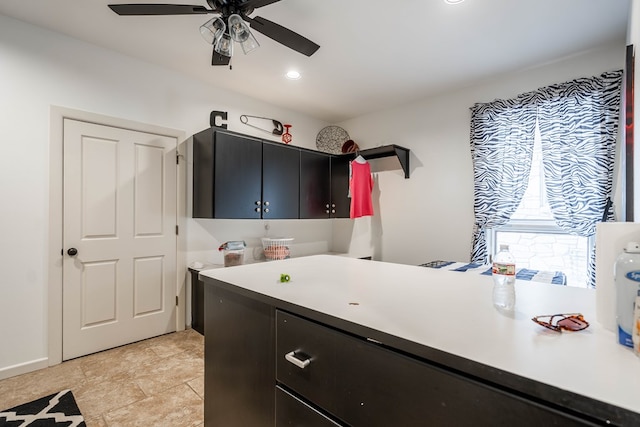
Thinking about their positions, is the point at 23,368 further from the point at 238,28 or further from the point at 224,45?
the point at 238,28

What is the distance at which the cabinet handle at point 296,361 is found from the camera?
94 cm

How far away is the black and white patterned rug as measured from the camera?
1777 millimetres

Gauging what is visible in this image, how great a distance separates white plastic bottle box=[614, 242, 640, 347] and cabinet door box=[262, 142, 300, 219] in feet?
9.93

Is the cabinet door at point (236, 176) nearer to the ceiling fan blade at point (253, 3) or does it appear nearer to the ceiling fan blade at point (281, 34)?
the ceiling fan blade at point (281, 34)

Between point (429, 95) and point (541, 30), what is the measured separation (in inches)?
53.5

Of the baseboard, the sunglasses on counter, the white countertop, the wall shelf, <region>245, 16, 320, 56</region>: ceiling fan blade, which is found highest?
<region>245, 16, 320, 56</region>: ceiling fan blade

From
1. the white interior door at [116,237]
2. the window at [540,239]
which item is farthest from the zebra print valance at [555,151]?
the white interior door at [116,237]

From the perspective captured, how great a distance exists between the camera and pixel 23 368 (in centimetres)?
233

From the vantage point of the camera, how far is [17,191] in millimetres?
2326

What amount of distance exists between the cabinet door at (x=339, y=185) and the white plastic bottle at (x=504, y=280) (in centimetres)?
326

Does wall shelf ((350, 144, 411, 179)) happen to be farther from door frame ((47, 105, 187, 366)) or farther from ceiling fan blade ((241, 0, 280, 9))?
door frame ((47, 105, 187, 366))

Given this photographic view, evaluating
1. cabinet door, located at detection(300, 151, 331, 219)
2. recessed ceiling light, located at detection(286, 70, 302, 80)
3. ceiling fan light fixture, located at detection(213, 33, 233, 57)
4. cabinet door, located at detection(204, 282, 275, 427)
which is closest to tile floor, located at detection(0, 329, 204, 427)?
cabinet door, located at detection(204, 282, 275, 427)

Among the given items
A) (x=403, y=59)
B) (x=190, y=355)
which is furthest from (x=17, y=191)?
(x=403, y=59)

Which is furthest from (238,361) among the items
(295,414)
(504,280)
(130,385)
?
(130,385)
